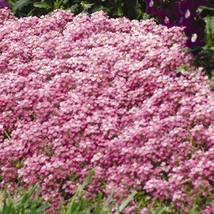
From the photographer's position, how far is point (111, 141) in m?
5.62

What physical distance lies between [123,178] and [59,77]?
1.58 metres

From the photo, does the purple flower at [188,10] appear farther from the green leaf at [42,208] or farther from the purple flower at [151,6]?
the green leaf at [42,208]


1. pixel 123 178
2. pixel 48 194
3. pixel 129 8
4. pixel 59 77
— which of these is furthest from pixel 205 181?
pixel 129 8

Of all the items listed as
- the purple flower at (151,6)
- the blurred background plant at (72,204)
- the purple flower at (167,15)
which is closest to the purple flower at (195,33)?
the purple flower at (167,15)

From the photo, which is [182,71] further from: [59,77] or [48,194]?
[48,194]

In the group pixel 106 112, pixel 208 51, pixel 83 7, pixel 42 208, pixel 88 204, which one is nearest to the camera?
pixel 42 208

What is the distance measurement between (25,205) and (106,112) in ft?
4.51

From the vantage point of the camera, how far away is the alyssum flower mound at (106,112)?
5.36 metres

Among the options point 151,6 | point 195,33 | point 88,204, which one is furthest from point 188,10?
point 88,204

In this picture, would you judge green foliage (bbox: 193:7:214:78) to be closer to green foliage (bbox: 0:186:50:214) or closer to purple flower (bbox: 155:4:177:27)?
purple flower (bbox: 155:4:177:27)

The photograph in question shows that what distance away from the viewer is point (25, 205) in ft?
16.3

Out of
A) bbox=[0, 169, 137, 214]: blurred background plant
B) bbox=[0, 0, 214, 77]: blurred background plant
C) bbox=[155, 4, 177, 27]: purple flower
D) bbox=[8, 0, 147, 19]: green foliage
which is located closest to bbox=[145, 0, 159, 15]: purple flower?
bbox=[0, 0, 214, 77]: blurred background plant

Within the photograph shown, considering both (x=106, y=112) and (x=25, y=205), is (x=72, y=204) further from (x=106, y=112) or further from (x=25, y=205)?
(x=106, y=112)

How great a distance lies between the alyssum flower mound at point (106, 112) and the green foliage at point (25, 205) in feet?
0.62
